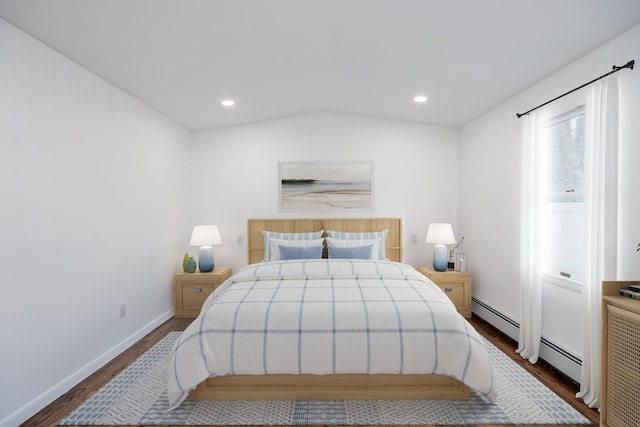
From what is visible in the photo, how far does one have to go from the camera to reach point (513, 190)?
326cm

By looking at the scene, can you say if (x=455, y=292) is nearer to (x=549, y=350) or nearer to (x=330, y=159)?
(x=549, y=350)

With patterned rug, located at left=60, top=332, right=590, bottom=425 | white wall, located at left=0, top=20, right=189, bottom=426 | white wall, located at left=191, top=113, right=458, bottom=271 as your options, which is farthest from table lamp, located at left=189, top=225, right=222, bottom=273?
patterned rug, located at left=60, top=332, right=590, bottom=425

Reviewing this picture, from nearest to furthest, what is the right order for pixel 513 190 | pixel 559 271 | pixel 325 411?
pixel 325 411
pixel 559 271
pixel 513 190

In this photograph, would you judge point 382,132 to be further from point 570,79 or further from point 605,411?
point 605,411

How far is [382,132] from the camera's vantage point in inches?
175

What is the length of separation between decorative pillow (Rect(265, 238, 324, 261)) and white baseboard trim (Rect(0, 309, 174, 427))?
145 centimetres

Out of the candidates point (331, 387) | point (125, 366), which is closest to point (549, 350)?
point (331, 387)

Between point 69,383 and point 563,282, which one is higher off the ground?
point 563,282

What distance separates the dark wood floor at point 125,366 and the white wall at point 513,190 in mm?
246

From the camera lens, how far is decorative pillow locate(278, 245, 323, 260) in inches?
146

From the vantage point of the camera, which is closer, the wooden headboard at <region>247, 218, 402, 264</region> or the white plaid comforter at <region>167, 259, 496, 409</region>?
the white plaid comforter at <region>167, 259, 496, 409</region>

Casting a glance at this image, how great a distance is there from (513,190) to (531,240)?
0.59 m

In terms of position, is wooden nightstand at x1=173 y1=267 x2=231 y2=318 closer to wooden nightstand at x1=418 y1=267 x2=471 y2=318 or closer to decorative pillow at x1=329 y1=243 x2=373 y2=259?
decorative pillow at x1=329 y1=243 x2=373 y2=259

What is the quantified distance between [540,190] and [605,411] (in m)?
1.62
